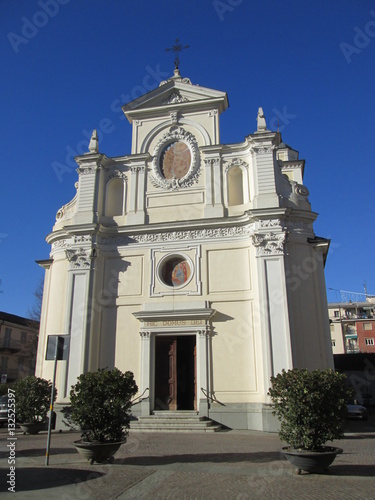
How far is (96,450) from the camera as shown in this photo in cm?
938

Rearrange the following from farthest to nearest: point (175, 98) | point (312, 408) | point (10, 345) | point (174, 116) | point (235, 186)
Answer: point (10, 345) → point (175, 98) → point (174, 116) → point (235, 186) → point (312, 408)

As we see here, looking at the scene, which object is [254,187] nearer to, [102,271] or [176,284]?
[176,284]

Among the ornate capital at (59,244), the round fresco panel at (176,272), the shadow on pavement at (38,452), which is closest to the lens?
the shadow on pavement at (38,452)

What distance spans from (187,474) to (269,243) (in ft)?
38.7

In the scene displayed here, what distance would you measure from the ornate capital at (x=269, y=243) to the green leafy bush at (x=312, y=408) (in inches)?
379

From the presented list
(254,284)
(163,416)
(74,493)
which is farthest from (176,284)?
(74,493)

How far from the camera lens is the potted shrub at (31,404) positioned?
641 inches

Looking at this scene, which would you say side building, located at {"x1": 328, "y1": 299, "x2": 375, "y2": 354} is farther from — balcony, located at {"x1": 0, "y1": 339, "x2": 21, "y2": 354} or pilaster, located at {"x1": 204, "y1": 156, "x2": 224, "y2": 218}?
pilaster, located at {"x1": 204, "y1": 156, "x2": 224, "y2": 218}

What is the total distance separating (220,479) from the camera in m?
8.09

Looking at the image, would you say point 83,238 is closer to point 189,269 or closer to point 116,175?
point 116,175

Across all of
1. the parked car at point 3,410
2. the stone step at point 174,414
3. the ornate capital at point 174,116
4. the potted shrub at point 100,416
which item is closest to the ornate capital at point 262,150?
the ornate capital at point 174,116

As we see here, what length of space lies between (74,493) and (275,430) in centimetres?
1070

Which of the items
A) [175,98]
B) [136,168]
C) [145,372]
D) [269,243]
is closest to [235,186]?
[269,243]

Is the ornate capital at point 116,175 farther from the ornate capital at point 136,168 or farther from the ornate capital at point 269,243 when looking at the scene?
the ornate capital at point 269,243
